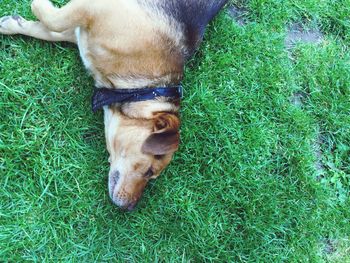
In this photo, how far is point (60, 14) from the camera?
405 centimetres

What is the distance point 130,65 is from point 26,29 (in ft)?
3.73

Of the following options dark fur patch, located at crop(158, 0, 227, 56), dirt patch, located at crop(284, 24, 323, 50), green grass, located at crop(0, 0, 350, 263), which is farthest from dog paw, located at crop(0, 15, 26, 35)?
dirt patch, located at crop(284, 24, 323, 50)

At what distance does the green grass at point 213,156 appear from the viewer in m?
4.32

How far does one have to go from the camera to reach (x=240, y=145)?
4.91 m

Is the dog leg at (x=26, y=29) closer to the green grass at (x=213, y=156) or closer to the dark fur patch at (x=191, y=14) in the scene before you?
the green grass at (x=213, y=156)

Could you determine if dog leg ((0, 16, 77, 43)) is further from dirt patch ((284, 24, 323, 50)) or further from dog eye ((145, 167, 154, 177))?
dirt patch ((284, 24, 323, 50))

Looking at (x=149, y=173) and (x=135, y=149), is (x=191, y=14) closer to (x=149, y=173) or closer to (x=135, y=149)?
(x=135, y=149)

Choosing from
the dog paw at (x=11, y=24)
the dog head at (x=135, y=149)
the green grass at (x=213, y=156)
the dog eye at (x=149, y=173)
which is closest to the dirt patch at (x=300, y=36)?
the green grass at (x=213, y=156)

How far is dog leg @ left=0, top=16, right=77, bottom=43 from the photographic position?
4242 mm

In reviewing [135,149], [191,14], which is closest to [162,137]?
[135,149]

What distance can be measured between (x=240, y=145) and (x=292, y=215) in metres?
0.96

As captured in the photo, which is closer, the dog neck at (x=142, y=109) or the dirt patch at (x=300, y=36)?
the dog neck at (x=142, y=109)

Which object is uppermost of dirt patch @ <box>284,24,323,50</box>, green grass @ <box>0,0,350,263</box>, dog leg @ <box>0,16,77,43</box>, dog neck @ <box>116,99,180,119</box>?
dog leg @ <box>0,16,77,43</box>

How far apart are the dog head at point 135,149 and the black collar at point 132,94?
112mm
